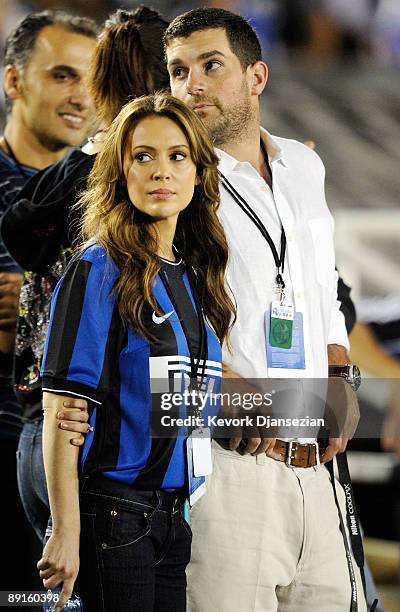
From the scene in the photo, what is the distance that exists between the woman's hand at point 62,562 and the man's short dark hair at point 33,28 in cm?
156

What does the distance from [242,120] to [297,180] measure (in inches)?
7.1

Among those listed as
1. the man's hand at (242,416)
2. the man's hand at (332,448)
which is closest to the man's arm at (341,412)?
the man's hand at (332,448)

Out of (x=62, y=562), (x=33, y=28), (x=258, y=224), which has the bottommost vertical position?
(x=62, y=562)

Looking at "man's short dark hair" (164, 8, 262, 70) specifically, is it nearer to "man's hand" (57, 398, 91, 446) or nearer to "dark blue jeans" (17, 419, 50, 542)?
"man's hand" (57, 398, 91, 446)

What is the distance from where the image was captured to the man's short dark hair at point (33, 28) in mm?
2867

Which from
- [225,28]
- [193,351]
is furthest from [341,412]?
[225,28]

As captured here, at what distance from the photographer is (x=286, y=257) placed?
204 cm

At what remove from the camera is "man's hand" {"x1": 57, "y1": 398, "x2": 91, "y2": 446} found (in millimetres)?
1765

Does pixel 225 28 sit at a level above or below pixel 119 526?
above

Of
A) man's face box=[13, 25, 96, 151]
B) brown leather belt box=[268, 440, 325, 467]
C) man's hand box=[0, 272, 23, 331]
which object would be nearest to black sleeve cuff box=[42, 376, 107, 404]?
brown leather belt box=[268, 440, 325, 467]

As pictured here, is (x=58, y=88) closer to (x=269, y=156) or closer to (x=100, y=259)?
(x=269, y=156)

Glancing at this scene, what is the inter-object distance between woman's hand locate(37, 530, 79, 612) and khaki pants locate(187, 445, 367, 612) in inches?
10.8

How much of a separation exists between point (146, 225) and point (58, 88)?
109 cm

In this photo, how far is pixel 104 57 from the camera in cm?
214
